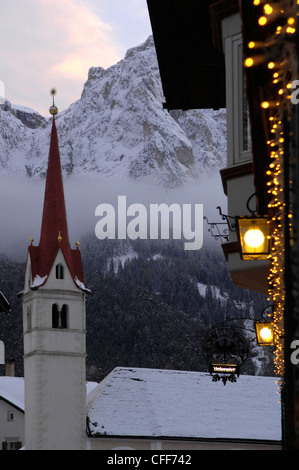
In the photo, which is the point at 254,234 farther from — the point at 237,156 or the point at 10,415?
the point at 10,415

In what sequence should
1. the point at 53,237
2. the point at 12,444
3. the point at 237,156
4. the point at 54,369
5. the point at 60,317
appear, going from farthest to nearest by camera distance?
the point at 12,444
the point at 53,237
the point at 60,317
the point at 54,369
the point at 237,156

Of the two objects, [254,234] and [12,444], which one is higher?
[254,234]

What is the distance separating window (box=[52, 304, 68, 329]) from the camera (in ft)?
200

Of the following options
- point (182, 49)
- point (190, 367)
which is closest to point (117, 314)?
point (190, 367)

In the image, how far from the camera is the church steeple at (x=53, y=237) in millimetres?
60906

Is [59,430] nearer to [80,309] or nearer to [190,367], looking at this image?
[80,309]

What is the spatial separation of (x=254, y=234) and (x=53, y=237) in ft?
165

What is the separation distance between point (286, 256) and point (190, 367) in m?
156

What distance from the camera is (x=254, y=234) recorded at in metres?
11.7

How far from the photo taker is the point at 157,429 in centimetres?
5888

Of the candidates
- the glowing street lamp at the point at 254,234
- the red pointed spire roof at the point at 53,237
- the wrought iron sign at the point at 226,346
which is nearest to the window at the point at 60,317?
the red pointed spire roof at the point at 53,237

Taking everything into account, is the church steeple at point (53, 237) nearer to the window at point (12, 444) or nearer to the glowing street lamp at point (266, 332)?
the window at point (12, 444)

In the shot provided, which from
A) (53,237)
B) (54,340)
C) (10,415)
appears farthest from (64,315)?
(10,415)

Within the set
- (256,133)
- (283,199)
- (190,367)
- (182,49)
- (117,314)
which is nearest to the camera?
(283,199)
